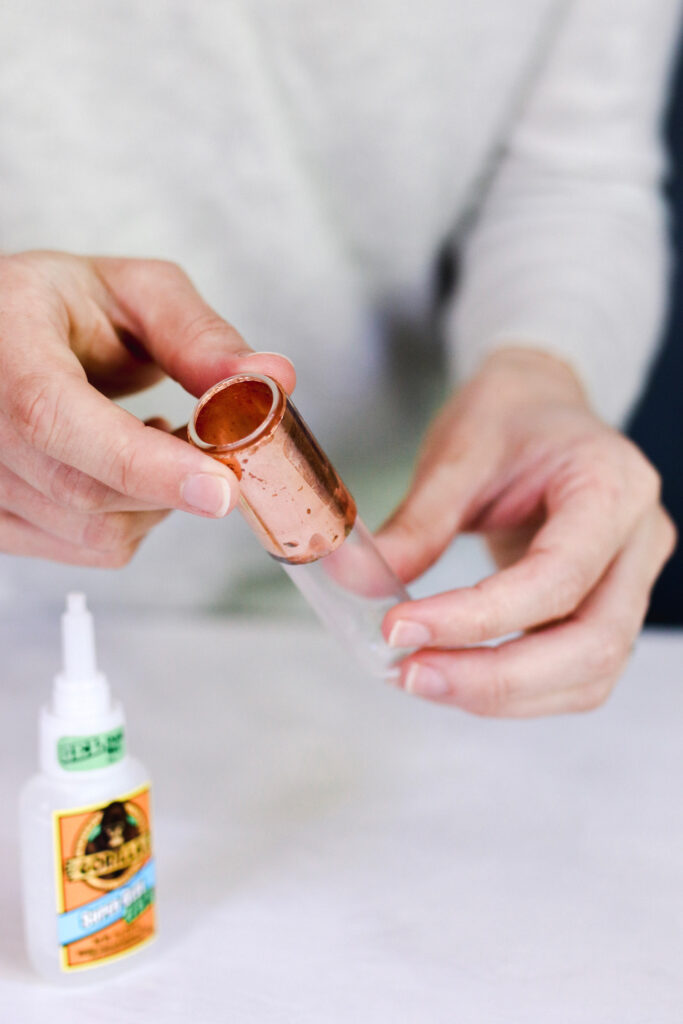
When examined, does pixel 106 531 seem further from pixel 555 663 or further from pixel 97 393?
pixel 555 663

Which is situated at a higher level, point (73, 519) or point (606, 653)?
point (73, 519)

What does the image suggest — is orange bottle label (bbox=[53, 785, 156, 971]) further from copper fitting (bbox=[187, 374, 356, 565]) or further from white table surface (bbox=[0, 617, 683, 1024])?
copper fitting (bbox=[187, 374, 356, 565])

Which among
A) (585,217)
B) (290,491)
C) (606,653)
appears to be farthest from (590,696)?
(585,217)

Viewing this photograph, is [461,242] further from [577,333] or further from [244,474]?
[244,474]

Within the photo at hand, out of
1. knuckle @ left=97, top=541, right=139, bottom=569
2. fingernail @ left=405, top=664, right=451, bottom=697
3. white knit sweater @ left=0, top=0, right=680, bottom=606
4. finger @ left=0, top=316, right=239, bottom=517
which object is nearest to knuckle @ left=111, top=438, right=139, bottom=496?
finger @ left=0, top=316, right=239, bottom=517

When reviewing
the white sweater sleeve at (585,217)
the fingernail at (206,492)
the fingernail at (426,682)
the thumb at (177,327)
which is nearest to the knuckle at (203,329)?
the thumb at (177,327)

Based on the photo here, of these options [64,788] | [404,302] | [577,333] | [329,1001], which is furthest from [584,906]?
[404,302]

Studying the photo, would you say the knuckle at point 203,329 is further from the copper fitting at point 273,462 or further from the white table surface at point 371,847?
the white table surface at point 371,847
